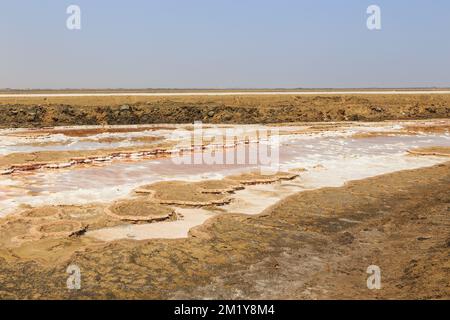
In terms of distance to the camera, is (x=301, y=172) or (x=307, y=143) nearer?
(x=301, y=172)

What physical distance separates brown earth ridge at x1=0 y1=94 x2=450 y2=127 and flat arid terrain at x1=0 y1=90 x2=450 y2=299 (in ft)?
33.9

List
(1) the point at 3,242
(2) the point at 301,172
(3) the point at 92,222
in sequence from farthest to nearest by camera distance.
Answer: (2) the point at 301,172, (3) the point at 92,222, (1) the point at 3,242

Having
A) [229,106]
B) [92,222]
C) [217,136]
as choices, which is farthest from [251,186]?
[229,106]

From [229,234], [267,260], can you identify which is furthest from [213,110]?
[267,260]

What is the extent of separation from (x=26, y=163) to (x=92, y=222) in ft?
21.7

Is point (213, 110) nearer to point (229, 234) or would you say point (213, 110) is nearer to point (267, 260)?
point (229, 234)

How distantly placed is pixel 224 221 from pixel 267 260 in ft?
5.82

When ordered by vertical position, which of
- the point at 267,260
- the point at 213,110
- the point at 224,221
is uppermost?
the point at 213,110

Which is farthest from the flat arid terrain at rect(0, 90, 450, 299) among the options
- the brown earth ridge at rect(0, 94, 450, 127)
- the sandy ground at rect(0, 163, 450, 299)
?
the brown earth ridge at rect(0, 94, 450, 127)

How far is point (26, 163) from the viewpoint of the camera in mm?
13258

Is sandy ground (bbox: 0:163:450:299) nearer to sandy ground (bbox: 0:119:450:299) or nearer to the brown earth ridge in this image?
sandy ground (bbox: 0:119:450:299)

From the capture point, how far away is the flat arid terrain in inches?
213

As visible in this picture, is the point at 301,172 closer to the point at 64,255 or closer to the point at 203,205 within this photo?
the point at 203,205

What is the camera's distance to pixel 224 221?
7820mm
